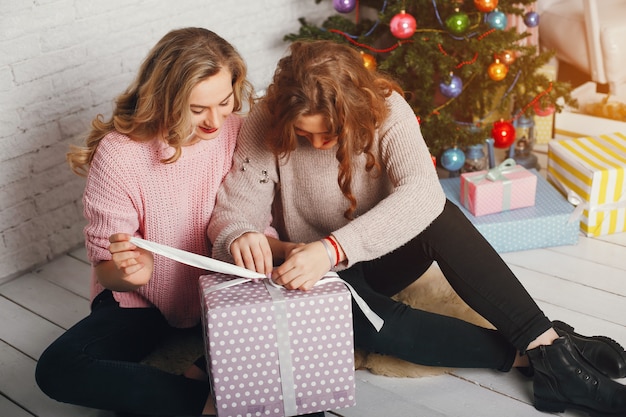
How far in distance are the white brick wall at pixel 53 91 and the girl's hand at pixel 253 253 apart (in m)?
0.83

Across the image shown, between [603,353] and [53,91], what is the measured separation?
1656 mm

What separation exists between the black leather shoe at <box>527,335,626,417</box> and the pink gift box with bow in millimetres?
713

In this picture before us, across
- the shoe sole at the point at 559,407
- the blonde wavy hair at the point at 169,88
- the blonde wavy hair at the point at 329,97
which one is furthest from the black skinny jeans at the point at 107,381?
the shoe sole at the point at 559,407

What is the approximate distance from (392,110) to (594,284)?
85 cm

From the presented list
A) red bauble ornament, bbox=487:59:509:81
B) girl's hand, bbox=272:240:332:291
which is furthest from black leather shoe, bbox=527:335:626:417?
red bauble ornament, bbox=487:59:509:81

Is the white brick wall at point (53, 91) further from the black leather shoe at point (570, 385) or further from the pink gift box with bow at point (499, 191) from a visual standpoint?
the black leather shoe at point (570, 385)

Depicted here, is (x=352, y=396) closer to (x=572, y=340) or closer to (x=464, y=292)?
(x=464, y=292)

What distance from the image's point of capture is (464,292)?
1609 millimetres

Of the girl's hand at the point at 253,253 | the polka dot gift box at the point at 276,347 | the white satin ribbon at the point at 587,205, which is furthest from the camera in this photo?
the white satin ribbon at the point at 587,205

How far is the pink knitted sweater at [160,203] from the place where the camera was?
5.16ft

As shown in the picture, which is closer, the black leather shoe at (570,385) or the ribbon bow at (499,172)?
the black leather shoe at (570,385)

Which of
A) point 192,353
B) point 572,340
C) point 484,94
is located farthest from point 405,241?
point 484,94

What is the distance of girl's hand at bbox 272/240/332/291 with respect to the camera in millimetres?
1388

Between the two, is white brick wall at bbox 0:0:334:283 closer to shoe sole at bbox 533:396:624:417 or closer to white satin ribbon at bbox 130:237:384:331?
white satin ribbon at bbox 130:237:384:331
